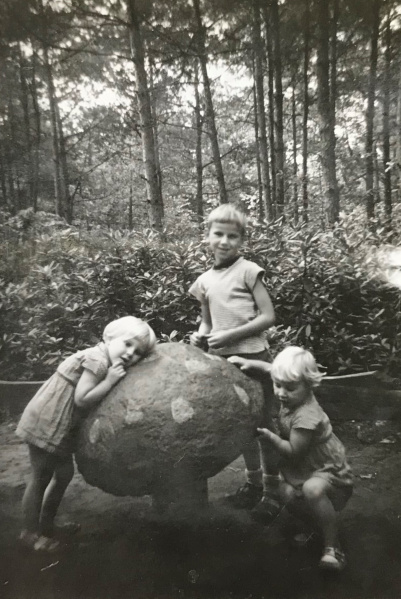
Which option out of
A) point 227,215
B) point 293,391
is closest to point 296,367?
point 293,391

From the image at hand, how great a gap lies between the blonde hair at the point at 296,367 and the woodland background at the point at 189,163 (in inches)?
63.2

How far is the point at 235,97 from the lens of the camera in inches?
117

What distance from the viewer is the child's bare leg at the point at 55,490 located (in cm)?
220

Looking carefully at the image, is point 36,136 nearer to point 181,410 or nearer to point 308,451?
point 181,410

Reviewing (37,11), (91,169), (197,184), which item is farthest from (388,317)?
(37,11)

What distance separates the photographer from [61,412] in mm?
2104

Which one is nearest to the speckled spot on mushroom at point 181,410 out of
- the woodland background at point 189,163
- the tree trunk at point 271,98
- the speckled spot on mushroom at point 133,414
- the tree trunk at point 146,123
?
the speckled spot on mushroom at point 133,414

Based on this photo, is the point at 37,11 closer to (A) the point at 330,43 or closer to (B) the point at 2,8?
(B) the point at 2,8

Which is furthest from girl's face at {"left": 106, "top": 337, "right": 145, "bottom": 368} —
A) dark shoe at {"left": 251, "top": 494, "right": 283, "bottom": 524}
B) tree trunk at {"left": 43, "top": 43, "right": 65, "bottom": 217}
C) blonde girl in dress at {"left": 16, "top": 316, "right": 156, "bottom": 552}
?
tree trunk at {"left": 43, "top": 43, "right": 65, "bottom": 217}

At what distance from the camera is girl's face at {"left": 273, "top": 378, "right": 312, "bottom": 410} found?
2033mm

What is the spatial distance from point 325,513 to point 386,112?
2.30 meters

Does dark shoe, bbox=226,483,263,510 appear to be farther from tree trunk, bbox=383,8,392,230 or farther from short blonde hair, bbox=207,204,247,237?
tree trunk, bbox=383,8,392,230

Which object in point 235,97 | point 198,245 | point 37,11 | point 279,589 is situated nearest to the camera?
point 279,589

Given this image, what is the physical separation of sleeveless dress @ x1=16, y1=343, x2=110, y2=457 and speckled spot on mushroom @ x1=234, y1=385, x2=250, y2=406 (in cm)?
64
